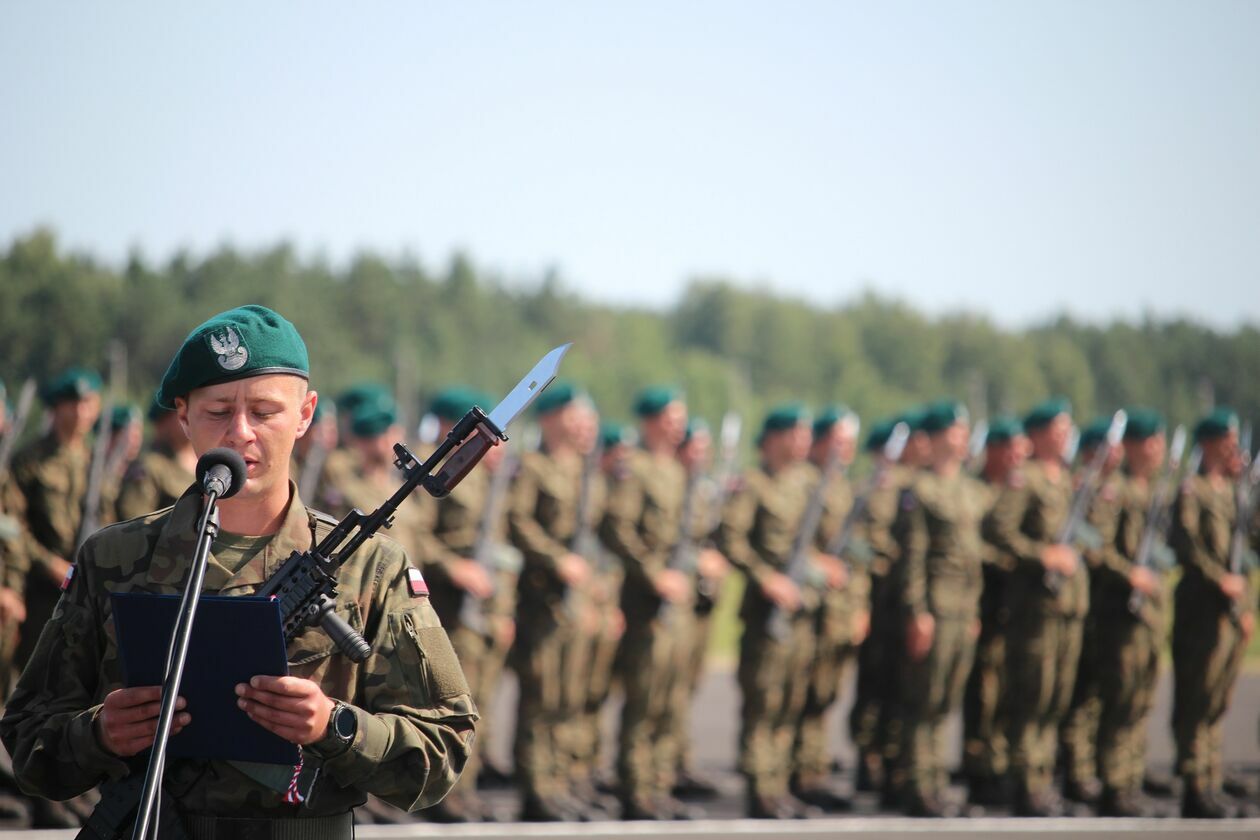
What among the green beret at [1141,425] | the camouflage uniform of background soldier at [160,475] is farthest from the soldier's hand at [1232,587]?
the camouflage uniform of background soldier at [160,475]

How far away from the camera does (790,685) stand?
927cm

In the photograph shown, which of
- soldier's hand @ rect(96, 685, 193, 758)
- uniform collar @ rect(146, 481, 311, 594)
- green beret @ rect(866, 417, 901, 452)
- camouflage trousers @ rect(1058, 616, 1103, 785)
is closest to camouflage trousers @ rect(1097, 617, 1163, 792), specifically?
camouflage trousers @ rect(1058, 616, 1103, 785)

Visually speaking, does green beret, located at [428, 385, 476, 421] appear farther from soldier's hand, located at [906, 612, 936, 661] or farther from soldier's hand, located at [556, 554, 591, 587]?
soldier's hand, located at [906, 612, 936, 661]

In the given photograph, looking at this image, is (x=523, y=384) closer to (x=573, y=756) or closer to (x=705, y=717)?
(x=573, y=756)

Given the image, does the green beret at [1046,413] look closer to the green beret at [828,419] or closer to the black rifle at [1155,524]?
the black rifle at [1155,524]

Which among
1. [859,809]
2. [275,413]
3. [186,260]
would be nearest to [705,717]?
[859,809]

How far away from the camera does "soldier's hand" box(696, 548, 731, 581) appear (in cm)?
955

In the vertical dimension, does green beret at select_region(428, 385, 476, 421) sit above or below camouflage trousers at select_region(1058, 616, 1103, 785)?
above

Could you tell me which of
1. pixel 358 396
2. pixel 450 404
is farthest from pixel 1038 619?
pixel 358 396

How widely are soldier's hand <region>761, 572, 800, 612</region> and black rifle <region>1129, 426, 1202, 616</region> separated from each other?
2032 mm

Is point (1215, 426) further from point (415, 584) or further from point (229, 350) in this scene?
point (229, 350)

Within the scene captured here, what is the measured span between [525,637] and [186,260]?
20249 millimetres

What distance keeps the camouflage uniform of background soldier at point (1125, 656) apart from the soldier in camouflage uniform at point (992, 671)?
0.58 m

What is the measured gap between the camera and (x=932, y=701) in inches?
356
